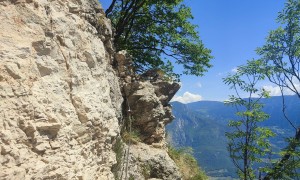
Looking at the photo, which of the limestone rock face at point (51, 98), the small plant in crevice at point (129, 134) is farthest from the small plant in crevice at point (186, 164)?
the limestone rock face at point (51, 98)

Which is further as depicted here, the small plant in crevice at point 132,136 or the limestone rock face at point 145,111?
the limestone rock face at point 145,111

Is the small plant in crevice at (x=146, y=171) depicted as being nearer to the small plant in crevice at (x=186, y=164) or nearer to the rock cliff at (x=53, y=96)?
the rock cliff at (x=53, y=96)

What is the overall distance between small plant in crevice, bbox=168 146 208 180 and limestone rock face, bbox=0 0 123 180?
420 inches

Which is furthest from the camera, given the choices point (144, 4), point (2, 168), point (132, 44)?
point (132, 44)

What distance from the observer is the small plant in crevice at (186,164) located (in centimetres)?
1852

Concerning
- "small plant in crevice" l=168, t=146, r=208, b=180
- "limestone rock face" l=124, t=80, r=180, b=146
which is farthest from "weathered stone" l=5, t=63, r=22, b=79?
"small plant in crevice" l=168, t=146, r=208, b=180

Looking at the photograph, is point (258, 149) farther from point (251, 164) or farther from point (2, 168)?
point (2, 168)

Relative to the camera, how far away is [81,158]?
6965 mm

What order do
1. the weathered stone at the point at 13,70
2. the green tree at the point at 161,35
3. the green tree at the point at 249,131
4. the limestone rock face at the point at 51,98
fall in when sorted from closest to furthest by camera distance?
the limestone rock face at the point at 51,98
the weathered stone at the point at 13,70
the green tree at the point at 249,131
the green tree at the point at 161,35

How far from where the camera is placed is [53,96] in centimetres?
661

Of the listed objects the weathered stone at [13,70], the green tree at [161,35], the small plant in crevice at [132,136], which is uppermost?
the green tree at [161,35]

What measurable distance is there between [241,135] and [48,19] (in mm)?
9191

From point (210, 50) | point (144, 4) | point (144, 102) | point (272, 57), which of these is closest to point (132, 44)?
point (144, 4)

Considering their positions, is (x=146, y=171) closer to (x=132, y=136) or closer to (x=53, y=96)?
(x=132, y=136)
